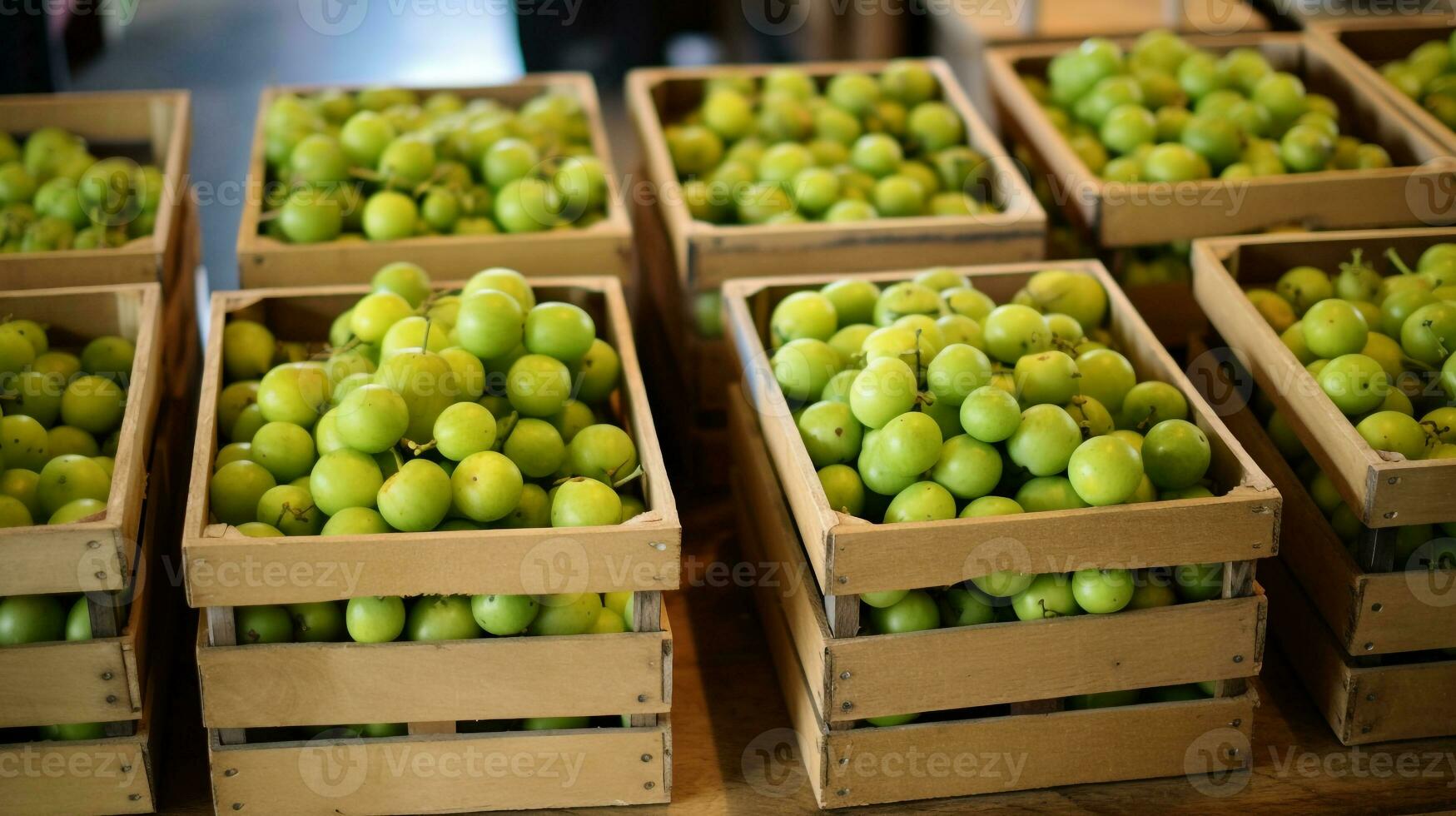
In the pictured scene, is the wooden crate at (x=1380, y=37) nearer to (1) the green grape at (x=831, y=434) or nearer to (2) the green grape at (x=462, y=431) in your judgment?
(1) the green grape at (x=831, y=434)

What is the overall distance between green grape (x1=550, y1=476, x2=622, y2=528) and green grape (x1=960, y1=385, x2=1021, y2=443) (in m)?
0.42

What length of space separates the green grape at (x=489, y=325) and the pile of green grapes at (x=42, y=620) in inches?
21.0

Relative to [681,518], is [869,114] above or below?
above

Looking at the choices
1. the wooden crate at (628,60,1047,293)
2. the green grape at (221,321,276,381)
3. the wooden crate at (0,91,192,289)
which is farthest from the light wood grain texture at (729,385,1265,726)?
the wooden crate at (0,91,192,289)

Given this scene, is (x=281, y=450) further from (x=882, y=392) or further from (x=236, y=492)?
(x=882, y=392)

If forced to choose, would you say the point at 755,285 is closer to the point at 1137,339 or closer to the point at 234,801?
the point at 1137,339

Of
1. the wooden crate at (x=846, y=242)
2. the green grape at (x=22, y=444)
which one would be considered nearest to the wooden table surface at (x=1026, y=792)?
the green grape at (x=22, y=444)

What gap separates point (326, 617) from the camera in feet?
5.23

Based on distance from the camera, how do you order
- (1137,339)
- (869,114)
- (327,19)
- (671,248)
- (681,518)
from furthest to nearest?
(327,19)
(869,114)
(671,248)
(681,518)
(1137,339)

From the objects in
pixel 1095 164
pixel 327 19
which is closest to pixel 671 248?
pixel 1095 164

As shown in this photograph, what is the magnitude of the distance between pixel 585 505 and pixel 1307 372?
0.92 metres

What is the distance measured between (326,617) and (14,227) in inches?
42.0

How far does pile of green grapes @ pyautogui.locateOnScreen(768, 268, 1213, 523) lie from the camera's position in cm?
165

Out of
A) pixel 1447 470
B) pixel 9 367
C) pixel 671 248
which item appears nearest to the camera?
pixel 1447 470
